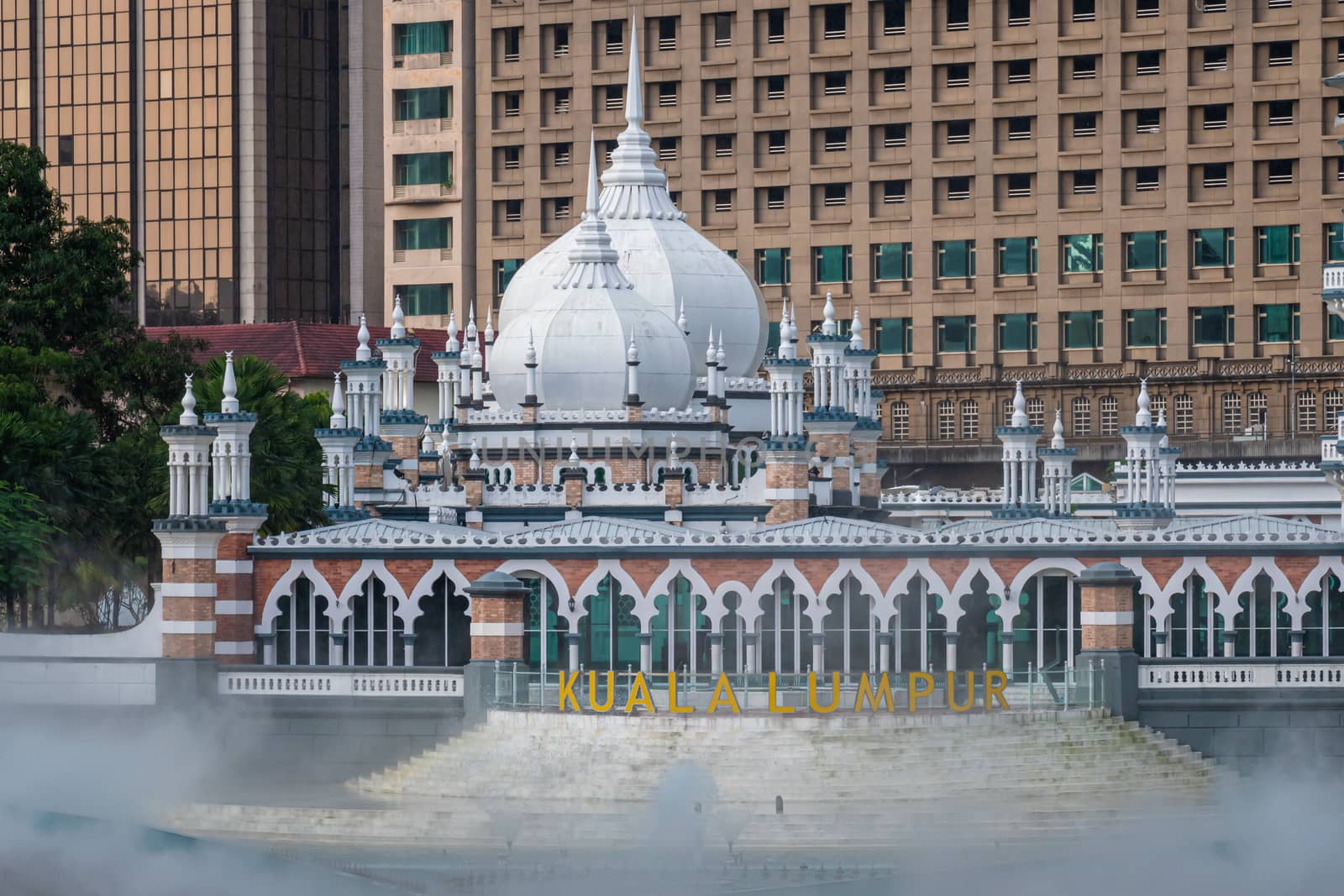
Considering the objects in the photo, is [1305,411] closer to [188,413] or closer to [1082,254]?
[1082,254]

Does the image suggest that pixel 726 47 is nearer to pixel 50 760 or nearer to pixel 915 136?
pixel 915 136

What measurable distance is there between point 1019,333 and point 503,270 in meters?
26.5

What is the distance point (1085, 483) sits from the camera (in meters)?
106

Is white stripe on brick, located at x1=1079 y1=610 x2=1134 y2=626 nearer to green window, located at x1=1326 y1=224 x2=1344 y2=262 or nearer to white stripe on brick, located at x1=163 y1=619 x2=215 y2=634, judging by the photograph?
white stripe on brick, located at x1=163 y1=619 x2=215 y2=634

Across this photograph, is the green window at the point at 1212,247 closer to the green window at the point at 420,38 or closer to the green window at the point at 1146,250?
the green window at the point at 1146,250

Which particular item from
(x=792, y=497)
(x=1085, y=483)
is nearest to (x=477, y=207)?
(x=1085, y=483)

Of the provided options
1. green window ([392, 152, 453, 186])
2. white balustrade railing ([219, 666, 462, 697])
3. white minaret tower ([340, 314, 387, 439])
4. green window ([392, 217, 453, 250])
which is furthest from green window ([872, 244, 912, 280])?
white balustrade railing ([219, 666, 462, 697])

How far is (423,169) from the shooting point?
144m

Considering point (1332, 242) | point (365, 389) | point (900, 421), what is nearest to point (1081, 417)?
point (900, 421)

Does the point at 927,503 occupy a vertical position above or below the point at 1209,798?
above

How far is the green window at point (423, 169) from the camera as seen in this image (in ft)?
469

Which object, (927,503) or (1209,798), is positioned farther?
(927,503)

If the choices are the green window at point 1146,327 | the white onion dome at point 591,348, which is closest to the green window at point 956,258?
the green window at point 1146,327

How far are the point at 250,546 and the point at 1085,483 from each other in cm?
4993
